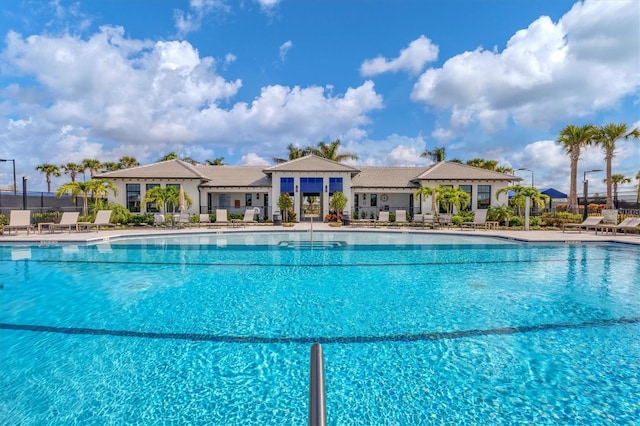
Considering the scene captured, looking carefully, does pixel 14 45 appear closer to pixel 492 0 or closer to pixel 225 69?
pixel 225 69

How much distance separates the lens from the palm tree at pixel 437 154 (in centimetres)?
3606

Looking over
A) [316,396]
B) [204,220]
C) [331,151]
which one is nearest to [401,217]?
[331,151]

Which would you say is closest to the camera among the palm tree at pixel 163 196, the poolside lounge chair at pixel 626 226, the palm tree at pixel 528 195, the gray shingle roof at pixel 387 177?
the poolside lounge chair at pixel 626 226

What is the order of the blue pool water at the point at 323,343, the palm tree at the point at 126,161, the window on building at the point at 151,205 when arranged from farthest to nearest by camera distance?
the palm tree at the point at 126,161
the window on building at the point at 151,205
the blue pool water at the point at 323,343

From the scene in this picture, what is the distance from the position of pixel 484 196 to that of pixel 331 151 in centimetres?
1456

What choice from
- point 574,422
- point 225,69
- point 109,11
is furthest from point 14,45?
point 574,422

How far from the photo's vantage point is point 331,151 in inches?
1325

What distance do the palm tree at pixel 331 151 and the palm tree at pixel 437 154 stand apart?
342 inches

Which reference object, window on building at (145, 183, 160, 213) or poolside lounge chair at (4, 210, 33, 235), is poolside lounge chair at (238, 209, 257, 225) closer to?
window on building at (145, 183, 160, 213)

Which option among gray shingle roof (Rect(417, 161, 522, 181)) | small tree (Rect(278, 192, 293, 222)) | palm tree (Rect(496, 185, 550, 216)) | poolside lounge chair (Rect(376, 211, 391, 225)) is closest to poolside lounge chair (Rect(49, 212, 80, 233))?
small tree (Rect(278, 192, 293, 222))

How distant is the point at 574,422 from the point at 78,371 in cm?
559

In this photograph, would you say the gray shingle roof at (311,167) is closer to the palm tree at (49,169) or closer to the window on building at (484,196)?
the window on building at (484,196)

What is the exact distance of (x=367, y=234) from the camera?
1934cm

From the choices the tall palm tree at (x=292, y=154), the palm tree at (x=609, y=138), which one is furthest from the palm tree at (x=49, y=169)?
the palm tree at (x=609, y=138)
